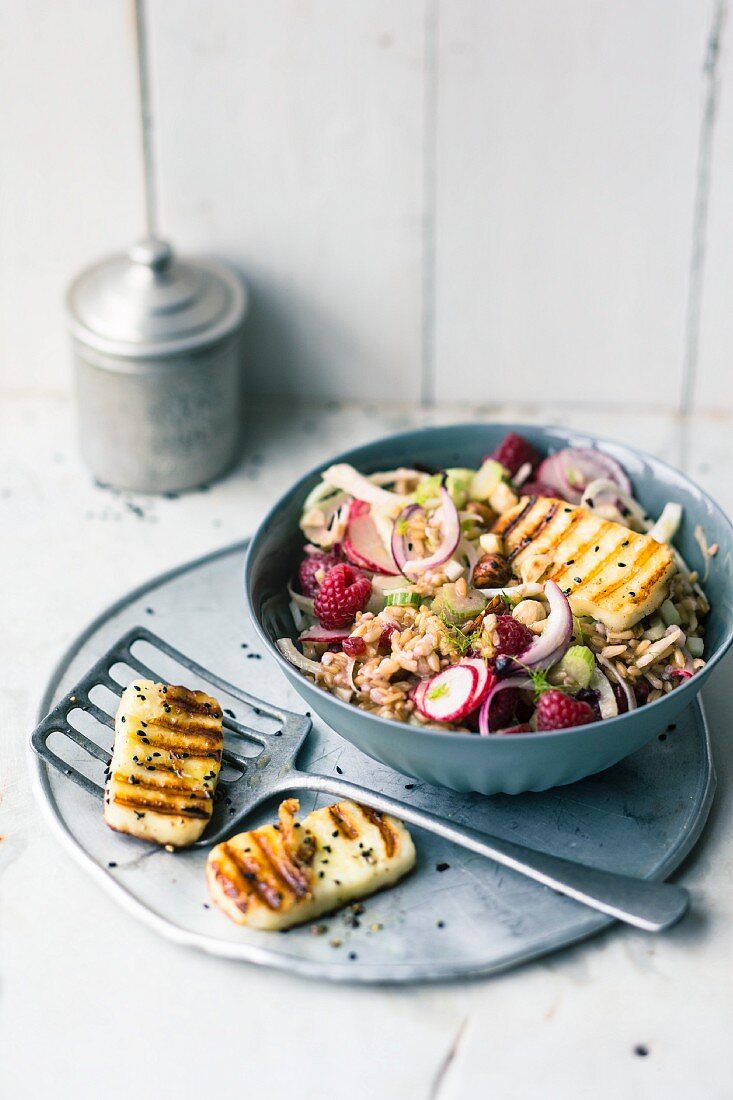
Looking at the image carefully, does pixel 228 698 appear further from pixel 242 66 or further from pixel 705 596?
pixel 242 66

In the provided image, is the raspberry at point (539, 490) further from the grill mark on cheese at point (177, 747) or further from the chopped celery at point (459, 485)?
→ the grill mark on cheese at point (177, 747)

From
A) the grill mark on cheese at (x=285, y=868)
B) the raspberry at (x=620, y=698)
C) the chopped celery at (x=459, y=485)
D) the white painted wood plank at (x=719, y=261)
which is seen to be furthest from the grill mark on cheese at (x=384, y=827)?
the white painted wood plank at (x=719, y=261)

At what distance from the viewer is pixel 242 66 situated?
256 cm

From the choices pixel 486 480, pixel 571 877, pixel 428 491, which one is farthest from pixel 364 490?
pixel 571 877

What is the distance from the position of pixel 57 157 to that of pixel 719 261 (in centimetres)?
140

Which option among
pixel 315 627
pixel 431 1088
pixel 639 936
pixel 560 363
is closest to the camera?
pixel 431 1088

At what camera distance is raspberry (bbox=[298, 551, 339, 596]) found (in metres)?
2.03

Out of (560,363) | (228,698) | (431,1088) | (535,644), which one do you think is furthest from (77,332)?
(431,1088)

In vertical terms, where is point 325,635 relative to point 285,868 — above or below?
above

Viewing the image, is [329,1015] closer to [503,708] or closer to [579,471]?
[503,708]

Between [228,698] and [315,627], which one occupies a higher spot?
[315,627]

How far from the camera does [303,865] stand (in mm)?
1673

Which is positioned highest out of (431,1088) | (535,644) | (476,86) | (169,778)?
(476,86)

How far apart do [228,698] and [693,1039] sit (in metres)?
0.87
